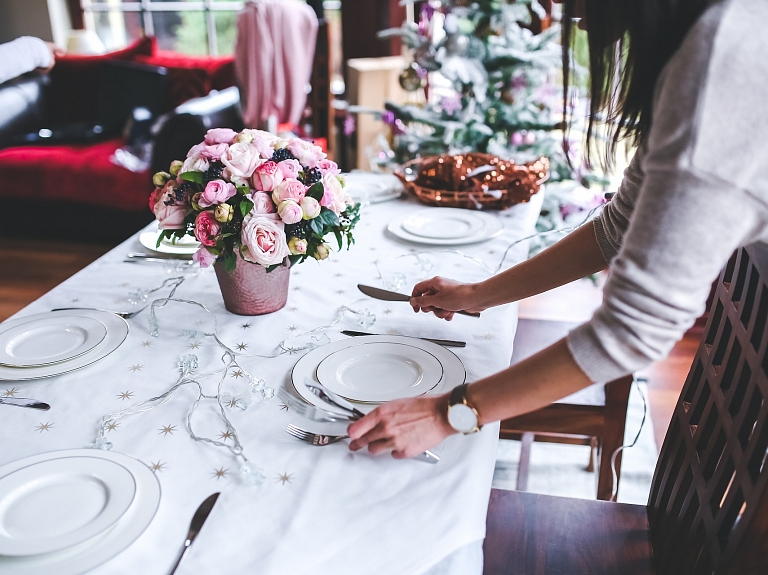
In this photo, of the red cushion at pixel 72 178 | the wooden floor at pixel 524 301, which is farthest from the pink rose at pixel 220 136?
the red cushion at pixel 72 178

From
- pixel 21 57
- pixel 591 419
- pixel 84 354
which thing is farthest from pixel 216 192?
pixel 591 419

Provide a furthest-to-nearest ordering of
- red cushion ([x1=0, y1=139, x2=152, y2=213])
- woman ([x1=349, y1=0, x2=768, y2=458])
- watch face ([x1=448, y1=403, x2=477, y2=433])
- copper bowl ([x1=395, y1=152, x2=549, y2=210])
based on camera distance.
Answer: red cushion ([x1=0, y1=139, x2=152, y2=213]), copper bowl ([x1=395, y1=152, x2=549, y2=210]), watch face ([x1=448, y1=403, x2=477, y2=433]), woman ([x1=349, y1=0, x2=768, y2=458])

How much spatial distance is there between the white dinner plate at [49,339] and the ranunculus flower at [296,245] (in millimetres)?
318

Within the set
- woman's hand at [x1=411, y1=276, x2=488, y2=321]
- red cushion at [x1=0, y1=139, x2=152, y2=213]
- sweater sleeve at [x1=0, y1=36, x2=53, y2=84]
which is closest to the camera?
woman's hand at [x1=411, y1=276, x2=488, y2=321]

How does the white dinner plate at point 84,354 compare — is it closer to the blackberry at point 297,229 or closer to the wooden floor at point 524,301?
the blackberry at point 297,229

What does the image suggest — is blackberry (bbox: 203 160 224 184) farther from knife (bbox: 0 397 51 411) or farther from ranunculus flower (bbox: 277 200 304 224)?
knife (bbox: 0 397 51 411)

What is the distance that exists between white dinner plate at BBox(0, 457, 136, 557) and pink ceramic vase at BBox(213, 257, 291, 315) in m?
0.40

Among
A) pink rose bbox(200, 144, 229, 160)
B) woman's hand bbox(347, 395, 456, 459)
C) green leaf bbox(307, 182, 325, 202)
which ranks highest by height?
pink rose bbox(200, 144, 229, 160)

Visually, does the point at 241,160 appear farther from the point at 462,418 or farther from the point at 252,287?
the point at 462,418

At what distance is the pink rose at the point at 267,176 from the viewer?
944 millimetres

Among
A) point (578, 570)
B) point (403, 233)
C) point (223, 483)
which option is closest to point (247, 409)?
point (223, 483)

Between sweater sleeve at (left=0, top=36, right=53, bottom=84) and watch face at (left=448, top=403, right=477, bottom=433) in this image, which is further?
sweater sleeve at (left=0, top=36, right=53, bottom=84)

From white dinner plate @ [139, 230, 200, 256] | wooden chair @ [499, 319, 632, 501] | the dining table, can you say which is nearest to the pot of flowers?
the dining table

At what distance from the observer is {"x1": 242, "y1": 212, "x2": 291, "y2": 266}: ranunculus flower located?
0.93 m
